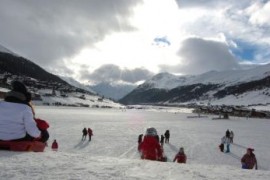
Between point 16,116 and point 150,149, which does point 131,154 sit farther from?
point 16,116

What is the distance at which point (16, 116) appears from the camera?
7.56 meters

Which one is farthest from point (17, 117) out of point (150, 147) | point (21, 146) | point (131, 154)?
point (131, 154)

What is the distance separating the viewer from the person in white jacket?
754cm

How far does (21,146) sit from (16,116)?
2.12 feet

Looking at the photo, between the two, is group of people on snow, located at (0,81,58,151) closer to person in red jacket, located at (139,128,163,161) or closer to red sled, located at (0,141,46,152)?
red sled, located at (0,141,46,152)

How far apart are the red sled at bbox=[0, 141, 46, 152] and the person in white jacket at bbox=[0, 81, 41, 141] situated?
0.33 ft

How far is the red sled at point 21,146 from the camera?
7.53 m

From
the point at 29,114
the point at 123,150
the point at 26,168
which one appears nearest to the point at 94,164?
the point at 26,168

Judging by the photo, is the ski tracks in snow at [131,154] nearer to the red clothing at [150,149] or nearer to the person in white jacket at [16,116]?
the red clothing at [150,149]

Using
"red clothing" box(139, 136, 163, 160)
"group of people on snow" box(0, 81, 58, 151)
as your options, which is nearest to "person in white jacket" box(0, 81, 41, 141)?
"group of people on snow" box(0, 81, 58, 151)

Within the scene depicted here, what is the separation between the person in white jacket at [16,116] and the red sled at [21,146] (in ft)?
0.33

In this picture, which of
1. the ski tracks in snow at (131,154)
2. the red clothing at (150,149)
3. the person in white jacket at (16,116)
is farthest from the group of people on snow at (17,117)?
the ski tracks in snow at (131,154)

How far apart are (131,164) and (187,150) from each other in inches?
831

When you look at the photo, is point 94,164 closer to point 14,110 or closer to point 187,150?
point 14,110
